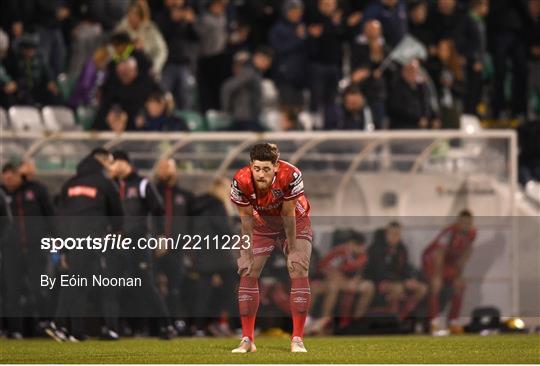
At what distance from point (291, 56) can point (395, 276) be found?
508cm

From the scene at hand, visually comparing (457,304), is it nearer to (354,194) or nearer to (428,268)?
(428,268)

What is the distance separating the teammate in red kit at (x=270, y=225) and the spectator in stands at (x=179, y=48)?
8581mm

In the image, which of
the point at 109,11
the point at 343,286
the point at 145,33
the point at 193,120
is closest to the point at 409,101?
the point at 193,120

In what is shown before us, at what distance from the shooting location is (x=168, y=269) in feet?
57.7

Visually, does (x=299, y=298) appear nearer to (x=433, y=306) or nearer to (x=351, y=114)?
(x=433, y=306)

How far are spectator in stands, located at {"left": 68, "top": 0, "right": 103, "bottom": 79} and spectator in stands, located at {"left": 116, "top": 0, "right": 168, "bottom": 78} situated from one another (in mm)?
461

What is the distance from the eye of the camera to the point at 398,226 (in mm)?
19359

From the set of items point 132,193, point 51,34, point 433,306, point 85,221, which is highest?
point 51,34

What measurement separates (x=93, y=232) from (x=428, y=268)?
4540 millimetres

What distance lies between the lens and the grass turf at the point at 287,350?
13.7 meters

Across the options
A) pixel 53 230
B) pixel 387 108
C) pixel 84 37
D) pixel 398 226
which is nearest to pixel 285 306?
pixel 398 226

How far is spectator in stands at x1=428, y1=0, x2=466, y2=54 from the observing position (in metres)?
24.3

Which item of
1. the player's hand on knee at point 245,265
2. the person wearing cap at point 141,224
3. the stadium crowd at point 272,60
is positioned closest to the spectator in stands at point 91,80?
the stadium crowd at point 272,60

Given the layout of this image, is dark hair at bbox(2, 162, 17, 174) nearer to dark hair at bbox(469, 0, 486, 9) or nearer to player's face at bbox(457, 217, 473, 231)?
player's face at bbox(457, 217, 473, 231)
